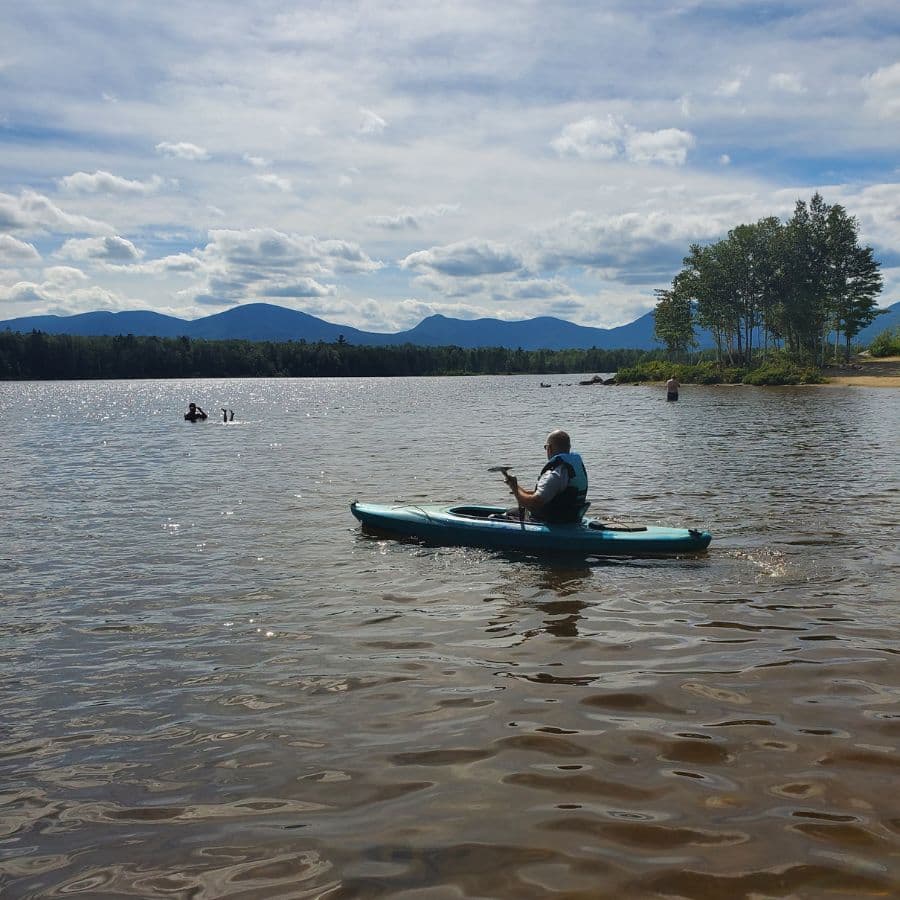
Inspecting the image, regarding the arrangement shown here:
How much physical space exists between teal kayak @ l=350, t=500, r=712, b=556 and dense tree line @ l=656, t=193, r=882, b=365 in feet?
242

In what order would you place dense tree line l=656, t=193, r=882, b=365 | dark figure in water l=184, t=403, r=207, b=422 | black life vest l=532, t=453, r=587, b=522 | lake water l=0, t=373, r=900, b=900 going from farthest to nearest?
dense tree line l=656, t=193, r=882, b=365 → dark figure in water l=184, t=403, r=207, b=422 → black life vest l=532, t=453, r=587, b=522 → lake water l=0, t=373, r=900, b=900

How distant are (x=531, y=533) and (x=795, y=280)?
254 ft

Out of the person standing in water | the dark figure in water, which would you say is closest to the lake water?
the dark figure in water

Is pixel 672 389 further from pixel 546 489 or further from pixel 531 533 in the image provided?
pixel 531 533

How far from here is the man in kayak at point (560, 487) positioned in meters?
11.8

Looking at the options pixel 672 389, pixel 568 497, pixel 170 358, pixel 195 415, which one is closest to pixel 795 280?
pixel 672 389

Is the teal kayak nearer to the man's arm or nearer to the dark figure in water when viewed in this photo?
the man's arm

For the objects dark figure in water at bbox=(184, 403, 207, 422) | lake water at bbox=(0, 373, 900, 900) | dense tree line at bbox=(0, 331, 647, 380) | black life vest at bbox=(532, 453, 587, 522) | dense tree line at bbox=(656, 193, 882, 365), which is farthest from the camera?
dense tree line at bbox=(0, 331, 647, 380)

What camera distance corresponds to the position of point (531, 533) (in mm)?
11914

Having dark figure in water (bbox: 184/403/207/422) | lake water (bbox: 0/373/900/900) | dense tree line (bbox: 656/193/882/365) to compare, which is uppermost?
dense tree line (bbox: 656/193/882/365)

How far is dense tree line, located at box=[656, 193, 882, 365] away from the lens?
77875 mm

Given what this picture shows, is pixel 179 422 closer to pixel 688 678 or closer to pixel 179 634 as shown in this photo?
pixel 179 634

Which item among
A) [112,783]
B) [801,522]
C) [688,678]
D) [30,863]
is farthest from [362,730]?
[801,522]

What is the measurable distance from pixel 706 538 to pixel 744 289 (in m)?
80.0
